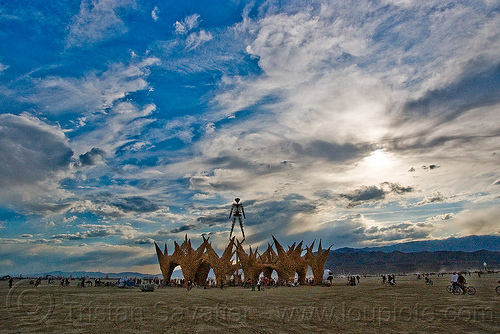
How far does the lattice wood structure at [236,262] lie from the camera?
39.9 metres

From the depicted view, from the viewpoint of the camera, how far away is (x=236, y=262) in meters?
45.2

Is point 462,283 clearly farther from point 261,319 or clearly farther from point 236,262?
point 236,262

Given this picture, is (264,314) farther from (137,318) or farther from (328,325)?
(137,318)

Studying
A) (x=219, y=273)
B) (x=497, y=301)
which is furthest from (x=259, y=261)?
(x=497, y=301)

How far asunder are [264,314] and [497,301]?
14.0m

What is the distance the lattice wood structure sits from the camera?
131 feet

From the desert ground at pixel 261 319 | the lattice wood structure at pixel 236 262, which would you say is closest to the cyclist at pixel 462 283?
the desert ground at pixel 261 319

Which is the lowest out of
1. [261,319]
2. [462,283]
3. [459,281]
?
[261,319]

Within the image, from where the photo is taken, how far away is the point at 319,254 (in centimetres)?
4484

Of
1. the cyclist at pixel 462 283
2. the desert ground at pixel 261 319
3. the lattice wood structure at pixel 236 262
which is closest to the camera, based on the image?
the desert ground at pixel 261 319

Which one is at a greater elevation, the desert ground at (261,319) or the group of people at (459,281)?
the group of people at (459,281)

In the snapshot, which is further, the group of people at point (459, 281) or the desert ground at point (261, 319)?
the group of people at point (459, 281)

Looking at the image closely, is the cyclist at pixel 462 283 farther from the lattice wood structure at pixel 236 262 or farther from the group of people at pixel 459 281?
the lattice wood structure at pixel 236 262

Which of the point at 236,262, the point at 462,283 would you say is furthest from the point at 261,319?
the point at 236,262
